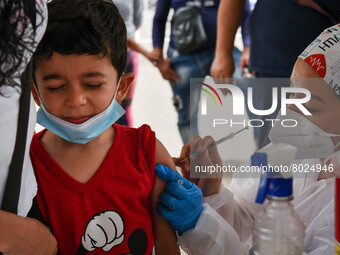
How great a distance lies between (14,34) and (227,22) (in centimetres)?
133

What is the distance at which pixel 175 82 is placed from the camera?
109 inches

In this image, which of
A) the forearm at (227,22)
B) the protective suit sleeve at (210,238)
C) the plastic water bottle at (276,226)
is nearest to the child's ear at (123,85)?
the protective suit sleeve at (210,238)

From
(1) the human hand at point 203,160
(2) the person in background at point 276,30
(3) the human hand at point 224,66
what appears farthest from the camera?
(3) the human hand at point 224,66

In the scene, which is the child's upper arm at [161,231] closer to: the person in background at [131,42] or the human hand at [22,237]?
the human hand at [22,237]

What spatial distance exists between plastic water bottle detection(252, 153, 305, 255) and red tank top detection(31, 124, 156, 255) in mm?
356

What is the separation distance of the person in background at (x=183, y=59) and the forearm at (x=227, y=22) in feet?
2.14

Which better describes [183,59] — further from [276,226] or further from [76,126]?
[276,226]

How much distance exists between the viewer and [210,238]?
1062mm

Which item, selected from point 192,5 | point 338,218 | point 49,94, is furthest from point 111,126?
point 192,5

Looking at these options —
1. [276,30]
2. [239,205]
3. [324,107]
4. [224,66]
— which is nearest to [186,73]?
[224,66]

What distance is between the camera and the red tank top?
1.00 meters

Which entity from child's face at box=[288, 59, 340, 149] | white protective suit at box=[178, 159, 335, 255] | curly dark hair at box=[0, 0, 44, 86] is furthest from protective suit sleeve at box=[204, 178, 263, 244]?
curly dark hair at box=[0, 0, 44, 86]

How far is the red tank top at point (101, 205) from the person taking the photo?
100 centimetres

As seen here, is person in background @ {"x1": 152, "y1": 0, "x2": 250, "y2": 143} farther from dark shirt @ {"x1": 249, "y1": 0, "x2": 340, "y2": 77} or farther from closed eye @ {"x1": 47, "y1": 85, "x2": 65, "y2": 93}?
closed eye @ {"x1": 47, "y1": 85, "x2": 65, "y2": 93}
